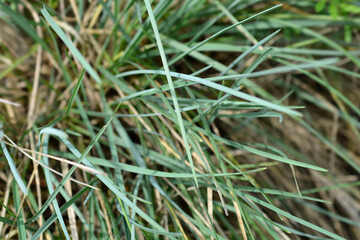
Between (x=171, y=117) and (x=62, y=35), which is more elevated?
(x=62, y=35)

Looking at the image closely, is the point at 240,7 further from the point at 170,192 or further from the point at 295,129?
the point at 170,192

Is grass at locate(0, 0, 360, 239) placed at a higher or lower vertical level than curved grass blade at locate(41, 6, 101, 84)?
lower

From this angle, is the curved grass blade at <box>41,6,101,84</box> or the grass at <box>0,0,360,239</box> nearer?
the curved grass blade at <box>41,6,101,84</box>

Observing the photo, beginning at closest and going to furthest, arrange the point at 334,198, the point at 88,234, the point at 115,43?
the point at 88,234
the point at 115,43
the point at 334,198

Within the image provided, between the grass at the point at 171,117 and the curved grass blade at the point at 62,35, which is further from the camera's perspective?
the grass at the point at 171,117

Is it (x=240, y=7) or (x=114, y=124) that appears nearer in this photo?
(x=114, y=124)

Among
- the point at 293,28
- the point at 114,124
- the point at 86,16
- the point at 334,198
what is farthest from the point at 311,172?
the point at 86,16

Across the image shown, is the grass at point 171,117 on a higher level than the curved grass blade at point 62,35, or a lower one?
lower

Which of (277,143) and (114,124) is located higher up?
(114,124)
